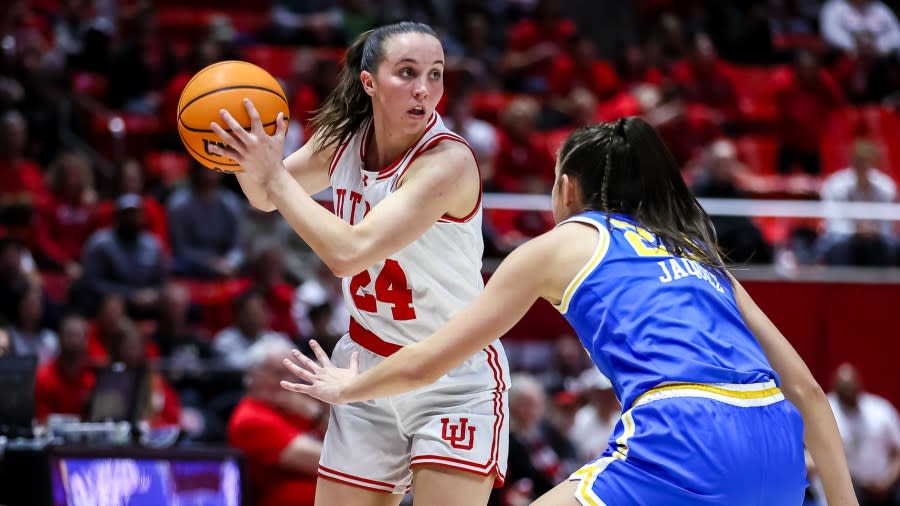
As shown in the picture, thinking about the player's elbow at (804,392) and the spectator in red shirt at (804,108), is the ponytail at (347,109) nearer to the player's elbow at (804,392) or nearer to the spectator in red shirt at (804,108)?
the player's elbow at (804,392)

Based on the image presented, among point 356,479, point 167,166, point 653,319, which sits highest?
point 167,166

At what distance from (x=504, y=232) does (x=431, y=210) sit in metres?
6.30

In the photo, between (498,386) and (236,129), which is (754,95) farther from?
(236,129)

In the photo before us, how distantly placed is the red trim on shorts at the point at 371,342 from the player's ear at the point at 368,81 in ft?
2.33

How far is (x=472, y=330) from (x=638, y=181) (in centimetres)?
56

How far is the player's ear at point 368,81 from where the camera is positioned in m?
3.69

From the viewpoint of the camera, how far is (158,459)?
5.21 metres

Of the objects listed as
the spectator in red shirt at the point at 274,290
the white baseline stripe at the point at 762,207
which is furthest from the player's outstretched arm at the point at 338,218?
the spectator in red shirt at the point at 274,290

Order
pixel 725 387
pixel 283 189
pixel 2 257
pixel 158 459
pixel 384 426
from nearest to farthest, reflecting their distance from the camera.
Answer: pixel 725 387, pixel 283 189, pixel 384 426, pixel 158 459, pixel 2 257

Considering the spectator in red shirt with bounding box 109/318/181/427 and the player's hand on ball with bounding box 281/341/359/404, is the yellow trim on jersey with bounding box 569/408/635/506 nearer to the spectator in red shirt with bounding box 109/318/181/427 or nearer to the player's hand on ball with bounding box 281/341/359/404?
the player's hand on ball with bounding box 281/341/359/404

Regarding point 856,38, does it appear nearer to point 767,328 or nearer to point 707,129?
point 707,129

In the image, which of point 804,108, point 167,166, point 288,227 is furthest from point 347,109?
point 804,108

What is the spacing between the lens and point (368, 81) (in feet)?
12.2

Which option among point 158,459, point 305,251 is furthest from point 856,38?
point 158,459
